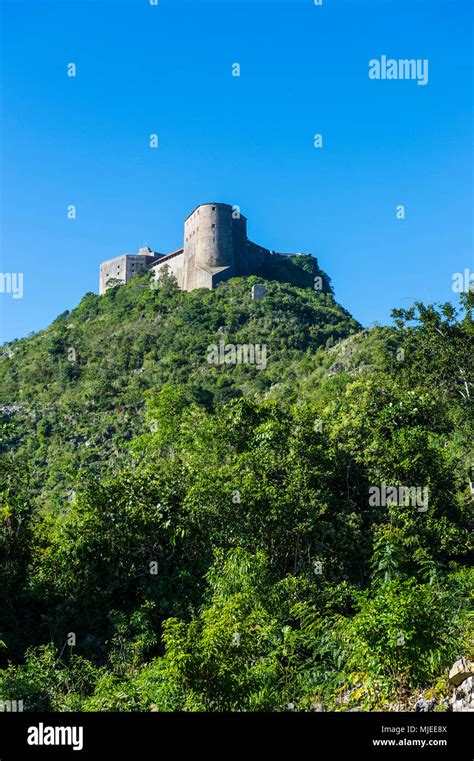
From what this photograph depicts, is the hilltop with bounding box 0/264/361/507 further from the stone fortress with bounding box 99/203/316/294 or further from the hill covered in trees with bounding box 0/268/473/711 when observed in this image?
the hill covered in trees with bounding box 0/268/473/711

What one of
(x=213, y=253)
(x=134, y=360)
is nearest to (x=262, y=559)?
(x=134, y=360)

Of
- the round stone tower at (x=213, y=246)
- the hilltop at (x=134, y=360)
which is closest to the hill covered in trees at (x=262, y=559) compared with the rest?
the hilltop at (x=134, y=360)

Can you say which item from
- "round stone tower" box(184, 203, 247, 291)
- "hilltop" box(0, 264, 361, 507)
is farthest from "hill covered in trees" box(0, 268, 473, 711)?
"round stone tower" box(184, 203, 247, 291)

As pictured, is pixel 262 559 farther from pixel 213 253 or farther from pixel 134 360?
pixel 213 253

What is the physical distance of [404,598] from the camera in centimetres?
812

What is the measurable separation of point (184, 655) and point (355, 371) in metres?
32.9

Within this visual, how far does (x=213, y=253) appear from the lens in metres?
68.3

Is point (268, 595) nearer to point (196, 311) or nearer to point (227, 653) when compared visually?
point (227, 653)

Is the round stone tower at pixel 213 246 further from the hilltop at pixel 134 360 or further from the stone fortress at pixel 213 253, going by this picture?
the hilltop at pixel 134 360

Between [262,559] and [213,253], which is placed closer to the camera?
[262,559]

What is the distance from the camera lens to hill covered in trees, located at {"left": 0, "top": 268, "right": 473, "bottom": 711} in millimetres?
8203

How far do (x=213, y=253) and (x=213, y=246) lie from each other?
0.71m

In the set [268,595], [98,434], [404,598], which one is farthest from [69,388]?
[404,598]

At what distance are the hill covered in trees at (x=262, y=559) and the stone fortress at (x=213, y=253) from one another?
4165cm
